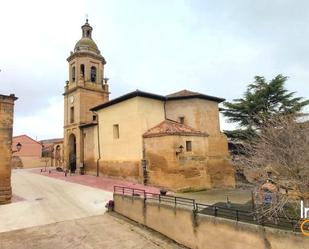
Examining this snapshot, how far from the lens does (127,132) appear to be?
70.8 ft

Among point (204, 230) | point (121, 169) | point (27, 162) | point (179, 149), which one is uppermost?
point (179, 149)

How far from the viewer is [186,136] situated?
18.5 meters

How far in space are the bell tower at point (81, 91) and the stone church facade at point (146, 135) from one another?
11 centimetres

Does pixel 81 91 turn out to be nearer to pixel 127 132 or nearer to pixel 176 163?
pixel 127 132

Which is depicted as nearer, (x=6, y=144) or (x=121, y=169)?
(x=6, y=144)

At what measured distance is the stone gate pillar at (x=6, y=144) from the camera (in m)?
14.6

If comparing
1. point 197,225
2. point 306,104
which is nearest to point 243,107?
point 306,104

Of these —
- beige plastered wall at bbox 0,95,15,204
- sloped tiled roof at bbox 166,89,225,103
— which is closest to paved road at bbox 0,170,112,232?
beige plastered wall at bbox 0,95,15,204

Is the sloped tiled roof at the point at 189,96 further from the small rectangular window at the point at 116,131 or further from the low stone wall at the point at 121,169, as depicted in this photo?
the low stone wall at the point at 121,169

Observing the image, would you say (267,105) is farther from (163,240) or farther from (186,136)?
(163,240)

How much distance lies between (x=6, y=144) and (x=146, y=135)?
9.40 metres

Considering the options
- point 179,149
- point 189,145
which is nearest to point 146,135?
point 179,149

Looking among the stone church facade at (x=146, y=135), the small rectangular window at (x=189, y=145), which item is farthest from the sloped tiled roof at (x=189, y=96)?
the small rectangular window at (x=189, y=145)

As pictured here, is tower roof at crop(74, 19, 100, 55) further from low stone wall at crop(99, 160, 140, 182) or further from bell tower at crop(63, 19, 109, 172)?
low stone wall at crop(99, 160, 140, 182)
